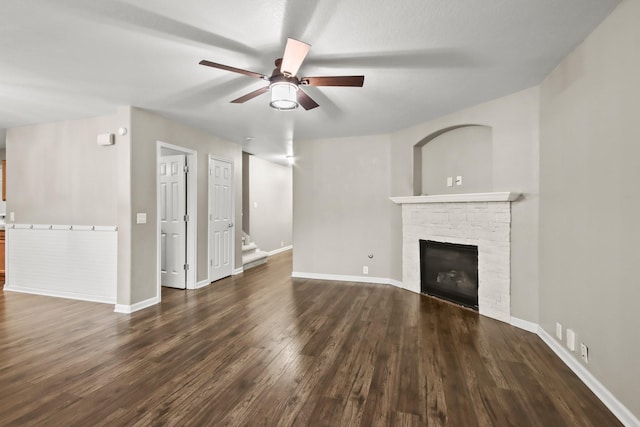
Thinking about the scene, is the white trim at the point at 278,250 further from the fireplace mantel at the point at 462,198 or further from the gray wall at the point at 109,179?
the fireplace mantel at the point at 462,198

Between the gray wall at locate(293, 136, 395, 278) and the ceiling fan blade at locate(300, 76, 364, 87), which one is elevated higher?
the ceiling fan blade at locate(300, 76, 364, 87)

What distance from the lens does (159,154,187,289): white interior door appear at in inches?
190

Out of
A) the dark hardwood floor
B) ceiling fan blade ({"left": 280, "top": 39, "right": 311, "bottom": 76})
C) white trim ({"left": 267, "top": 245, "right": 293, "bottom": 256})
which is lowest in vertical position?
the dark hardwood floor

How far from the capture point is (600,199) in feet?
6.91

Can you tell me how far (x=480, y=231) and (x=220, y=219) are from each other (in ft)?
13.3

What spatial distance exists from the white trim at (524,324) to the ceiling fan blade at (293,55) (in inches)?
131

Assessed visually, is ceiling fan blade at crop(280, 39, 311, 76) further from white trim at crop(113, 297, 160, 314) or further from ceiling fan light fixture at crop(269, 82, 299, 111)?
white trim at crop(113, 297, 160, 314)

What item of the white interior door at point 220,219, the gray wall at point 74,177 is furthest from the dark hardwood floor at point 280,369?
the white interior door at point 220,219

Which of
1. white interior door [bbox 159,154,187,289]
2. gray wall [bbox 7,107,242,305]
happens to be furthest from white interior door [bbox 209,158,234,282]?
white interior door [bbox 159,154,187,289]

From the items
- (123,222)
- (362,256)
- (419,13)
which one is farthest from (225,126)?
(419,13)

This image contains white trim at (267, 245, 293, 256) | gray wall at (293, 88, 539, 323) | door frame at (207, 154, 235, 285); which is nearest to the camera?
gray wall at (293, 88, 539, 323)

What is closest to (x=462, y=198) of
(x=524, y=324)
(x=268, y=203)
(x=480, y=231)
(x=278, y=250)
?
(x=480, y=231)

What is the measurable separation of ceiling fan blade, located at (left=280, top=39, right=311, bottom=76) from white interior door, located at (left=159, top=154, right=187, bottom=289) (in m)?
3.15

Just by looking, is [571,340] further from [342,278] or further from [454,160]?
[342,278]
